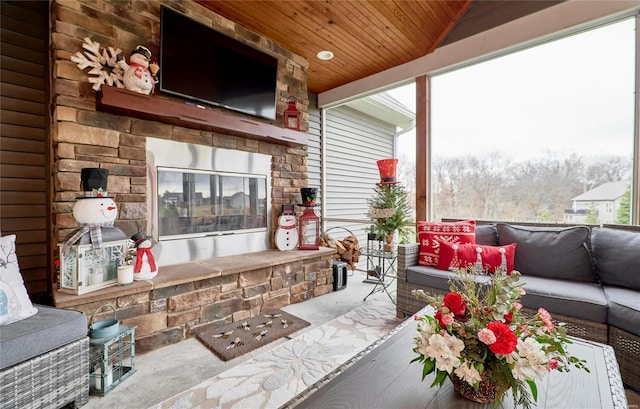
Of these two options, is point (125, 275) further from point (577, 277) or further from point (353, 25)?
point (577, 277)

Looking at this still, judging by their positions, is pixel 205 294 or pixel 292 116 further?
pixel 292 116

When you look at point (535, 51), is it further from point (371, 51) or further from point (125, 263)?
point (125, 263)

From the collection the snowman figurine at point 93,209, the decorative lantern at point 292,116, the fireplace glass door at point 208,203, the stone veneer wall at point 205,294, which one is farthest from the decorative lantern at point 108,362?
the decorative lantern at point 292,116

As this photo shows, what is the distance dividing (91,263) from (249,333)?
1232 mm

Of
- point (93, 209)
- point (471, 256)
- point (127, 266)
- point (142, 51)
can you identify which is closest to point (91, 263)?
point (127, 266)

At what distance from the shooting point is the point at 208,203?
285 cm

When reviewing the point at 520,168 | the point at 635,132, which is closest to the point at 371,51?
the point at 520,168

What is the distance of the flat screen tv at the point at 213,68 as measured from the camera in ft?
8.21

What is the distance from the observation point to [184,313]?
2.26 m

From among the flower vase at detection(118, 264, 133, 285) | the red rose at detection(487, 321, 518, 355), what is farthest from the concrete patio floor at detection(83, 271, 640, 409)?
the red rose at detection(487, 321, 518, 355)

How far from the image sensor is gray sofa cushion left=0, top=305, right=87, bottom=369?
4.09ft

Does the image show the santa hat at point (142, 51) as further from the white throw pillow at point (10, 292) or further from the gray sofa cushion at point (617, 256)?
the gray sofa cushion at point (617, 256)

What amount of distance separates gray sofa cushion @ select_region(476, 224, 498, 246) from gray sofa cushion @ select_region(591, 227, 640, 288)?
654mm

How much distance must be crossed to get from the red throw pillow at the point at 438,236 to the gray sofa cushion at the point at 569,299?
61cm
